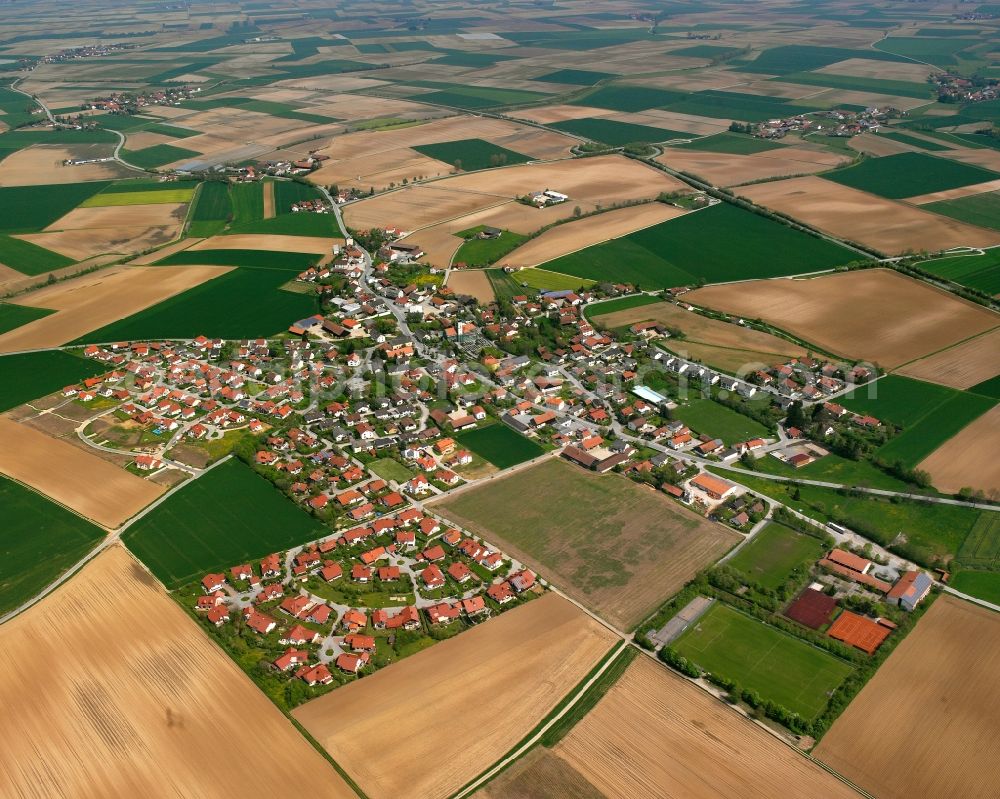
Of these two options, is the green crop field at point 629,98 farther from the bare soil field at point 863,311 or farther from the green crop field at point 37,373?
the green crop field at point 37,373

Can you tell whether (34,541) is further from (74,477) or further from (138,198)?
(138,198)

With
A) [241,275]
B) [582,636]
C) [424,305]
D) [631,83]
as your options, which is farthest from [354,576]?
[631,83]

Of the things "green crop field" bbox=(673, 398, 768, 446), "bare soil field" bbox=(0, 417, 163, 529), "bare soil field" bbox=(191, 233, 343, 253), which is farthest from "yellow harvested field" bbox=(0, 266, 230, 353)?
"green crop field" bbox=(673, 398, 768, 446)

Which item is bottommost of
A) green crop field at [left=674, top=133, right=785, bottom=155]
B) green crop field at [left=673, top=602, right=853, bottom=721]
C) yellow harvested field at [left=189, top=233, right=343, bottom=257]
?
green crop field at [left=673, top=602, right=853, bottom=721]

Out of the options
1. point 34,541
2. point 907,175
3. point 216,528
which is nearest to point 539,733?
point 216,528

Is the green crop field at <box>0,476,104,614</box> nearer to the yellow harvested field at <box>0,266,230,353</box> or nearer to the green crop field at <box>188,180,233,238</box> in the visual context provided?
the yellow harvested field at <box>0,266,230,353</box>

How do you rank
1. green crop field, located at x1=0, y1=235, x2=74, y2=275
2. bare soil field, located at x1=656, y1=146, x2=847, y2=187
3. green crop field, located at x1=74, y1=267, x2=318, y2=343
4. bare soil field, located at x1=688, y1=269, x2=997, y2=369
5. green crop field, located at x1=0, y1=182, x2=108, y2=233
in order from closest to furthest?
bare soil field, located at x1=688, y1=269, x2=997, y2=369, green crop field, located at x1=74, y1=267, x2=318, y2=343, green crop field, located at x1=0, y1=235, x2=74, y2=275, green crop field, located at x1=0, y1=182, x2=108, y2=233, bare soil field, located at x1=656, y1=146, x2=847, y2=187
